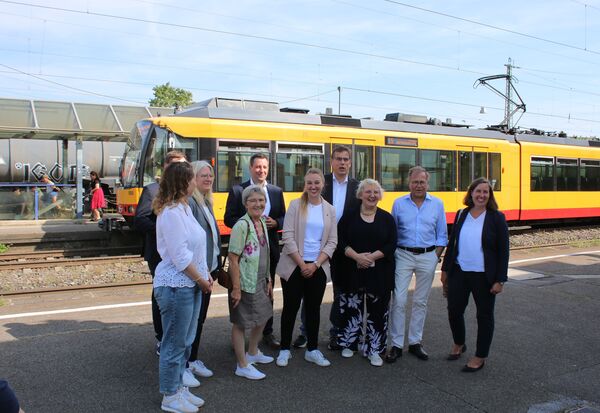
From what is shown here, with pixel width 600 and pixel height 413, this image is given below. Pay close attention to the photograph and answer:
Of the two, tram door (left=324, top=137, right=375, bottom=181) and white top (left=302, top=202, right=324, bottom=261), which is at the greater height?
tram door (left=324, top=137, right=375, bottom=181)

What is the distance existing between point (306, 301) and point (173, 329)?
58.6 inches

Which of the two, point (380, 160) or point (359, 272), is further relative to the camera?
point (380, 160)

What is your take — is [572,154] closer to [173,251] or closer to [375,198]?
[375,198]

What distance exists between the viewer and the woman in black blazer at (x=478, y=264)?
467cm

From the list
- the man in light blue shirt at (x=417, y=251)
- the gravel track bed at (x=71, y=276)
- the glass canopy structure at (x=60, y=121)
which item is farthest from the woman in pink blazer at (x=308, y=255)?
the glass canopy structure at (x=60, y=121)

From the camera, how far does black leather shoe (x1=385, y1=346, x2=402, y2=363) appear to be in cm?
482

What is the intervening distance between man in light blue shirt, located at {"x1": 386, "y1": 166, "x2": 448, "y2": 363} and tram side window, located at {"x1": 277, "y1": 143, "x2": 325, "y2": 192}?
624 cm

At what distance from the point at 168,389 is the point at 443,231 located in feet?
9.55

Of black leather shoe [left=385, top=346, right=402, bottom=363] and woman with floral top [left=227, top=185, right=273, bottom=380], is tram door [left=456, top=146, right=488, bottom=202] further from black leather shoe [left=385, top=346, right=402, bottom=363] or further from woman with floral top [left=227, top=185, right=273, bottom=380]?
woman with floral top [left=227, top=185, right=273, bottom=380]

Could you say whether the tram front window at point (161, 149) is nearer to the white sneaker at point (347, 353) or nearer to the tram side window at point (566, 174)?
the white sneaker at point (347, 353)

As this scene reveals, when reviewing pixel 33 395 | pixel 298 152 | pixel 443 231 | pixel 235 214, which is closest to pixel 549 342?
pixel 443 231

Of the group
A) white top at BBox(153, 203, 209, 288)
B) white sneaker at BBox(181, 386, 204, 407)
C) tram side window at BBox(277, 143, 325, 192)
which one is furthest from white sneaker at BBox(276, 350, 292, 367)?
tram side window at BBox(277, 143, 325, 192)

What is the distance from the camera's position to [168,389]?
3693mm

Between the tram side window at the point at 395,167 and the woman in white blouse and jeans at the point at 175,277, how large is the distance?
9.16 metres
